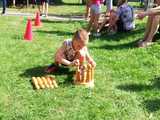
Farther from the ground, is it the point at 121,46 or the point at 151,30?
the point at 151,30

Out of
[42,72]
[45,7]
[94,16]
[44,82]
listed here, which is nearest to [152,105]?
[44,82]

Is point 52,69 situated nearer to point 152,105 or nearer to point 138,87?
point 138,87

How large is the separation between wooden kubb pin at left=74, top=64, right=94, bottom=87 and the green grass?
0.13 meters

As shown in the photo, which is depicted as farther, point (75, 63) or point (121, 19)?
point (121, 19)

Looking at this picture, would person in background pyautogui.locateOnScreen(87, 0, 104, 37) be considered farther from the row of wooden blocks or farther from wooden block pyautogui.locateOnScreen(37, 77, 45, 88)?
wooden block pyautogui.locateOnScreen(37, 77, 45, 88)

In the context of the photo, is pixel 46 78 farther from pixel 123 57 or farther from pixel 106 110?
pixel 123 57

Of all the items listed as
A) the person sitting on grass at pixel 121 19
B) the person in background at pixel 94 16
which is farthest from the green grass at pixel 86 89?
the person in background at pixel 94 16

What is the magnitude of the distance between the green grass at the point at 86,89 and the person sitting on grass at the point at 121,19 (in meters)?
0.71

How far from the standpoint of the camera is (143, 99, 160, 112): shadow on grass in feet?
22.2

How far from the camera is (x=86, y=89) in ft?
24.3

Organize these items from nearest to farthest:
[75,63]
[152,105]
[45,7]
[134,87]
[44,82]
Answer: [152,105] → [44,82] → [134,87] → [75,63] → [45,7]

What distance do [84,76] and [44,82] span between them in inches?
26.0

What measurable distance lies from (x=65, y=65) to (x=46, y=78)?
0.58 meters

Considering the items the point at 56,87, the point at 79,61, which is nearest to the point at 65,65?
the point at 79,61
